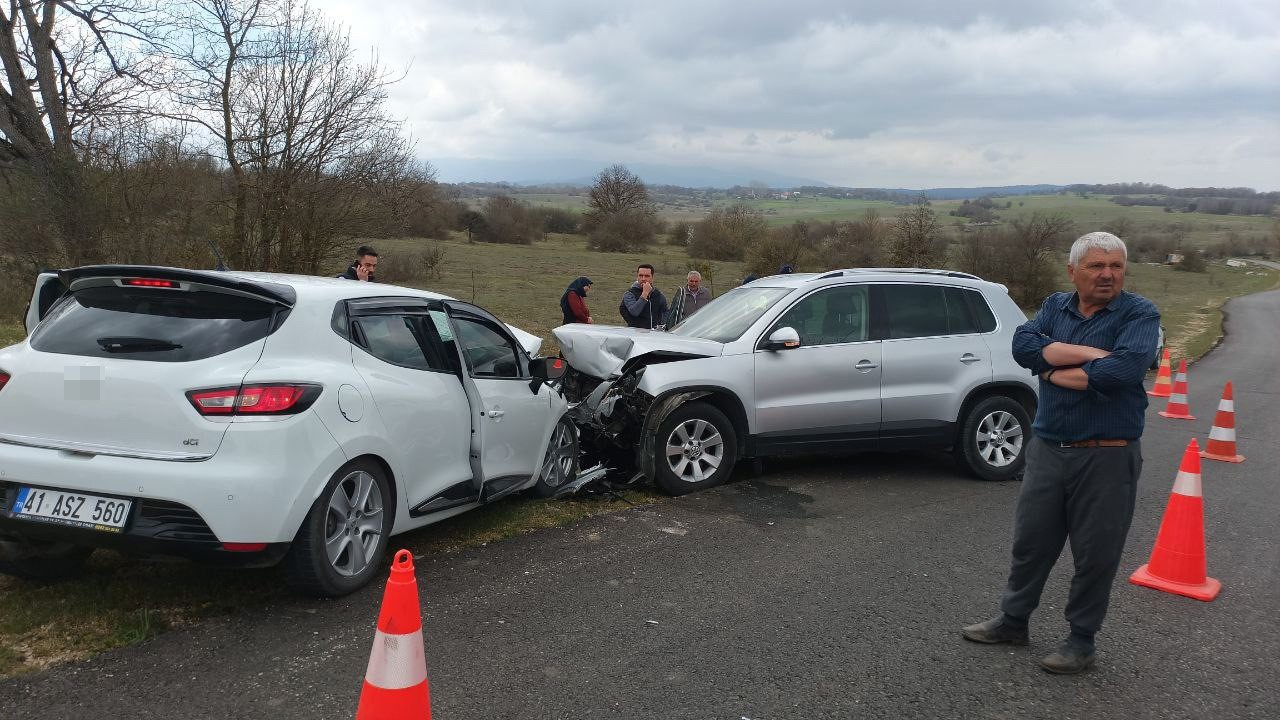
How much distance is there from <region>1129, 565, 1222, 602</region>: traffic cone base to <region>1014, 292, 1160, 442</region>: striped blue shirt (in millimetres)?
1755

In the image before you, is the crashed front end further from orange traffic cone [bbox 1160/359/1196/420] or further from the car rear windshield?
orange traffic cone [bbox 1160/359/1196/420]

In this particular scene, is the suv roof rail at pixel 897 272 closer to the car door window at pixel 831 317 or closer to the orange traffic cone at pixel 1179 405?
the car door window at pixel 831 317

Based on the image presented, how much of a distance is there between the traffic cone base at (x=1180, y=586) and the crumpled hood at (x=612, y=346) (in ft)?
10.8

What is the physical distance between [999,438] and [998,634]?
3.86 m

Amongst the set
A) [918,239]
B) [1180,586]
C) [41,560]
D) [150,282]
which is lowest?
[1180,586]

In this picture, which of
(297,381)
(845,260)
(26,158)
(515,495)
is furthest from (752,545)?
(845,260)

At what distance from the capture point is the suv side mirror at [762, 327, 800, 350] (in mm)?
7043

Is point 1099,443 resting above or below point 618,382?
above

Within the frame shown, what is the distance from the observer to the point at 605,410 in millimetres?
7273

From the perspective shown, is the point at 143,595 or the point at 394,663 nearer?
the point at 394,663

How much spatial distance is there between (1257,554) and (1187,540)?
1.21 m

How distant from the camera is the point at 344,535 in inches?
173

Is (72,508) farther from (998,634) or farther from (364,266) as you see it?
(364,266)

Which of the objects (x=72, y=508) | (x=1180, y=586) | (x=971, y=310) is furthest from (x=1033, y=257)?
(x=72, y=508)
